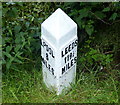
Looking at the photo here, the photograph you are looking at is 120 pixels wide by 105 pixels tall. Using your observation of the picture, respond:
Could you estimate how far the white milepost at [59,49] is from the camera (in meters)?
2.86

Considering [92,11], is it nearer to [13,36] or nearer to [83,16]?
[83,16]

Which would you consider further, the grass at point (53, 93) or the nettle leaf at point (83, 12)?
the nettle leaf at point (83, 12)

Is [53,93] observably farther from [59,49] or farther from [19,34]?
[19,34]

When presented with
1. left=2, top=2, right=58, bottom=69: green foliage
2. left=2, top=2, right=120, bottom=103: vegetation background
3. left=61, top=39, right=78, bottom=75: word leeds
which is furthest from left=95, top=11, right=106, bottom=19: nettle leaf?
left=61, top=39, right=78, bottom=75: word leeds

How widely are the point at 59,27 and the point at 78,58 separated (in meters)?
0.85

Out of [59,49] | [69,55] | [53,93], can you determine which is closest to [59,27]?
[59,49]

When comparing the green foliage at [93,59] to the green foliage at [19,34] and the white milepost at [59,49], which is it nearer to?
the white milepost at [59,49]

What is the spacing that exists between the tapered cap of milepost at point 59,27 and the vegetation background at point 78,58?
1.52 feet

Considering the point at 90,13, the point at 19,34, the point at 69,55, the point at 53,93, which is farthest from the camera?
the point at 90,13

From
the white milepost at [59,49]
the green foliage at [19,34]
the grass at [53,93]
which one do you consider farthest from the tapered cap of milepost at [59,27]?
the grass at [53,93]

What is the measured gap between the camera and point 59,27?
2854mm

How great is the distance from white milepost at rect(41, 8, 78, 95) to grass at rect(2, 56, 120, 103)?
0.35ft

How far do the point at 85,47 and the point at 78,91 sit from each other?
0.62m

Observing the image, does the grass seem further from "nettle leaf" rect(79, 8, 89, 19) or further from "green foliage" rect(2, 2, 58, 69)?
"nettle leaf" rect(79, 8, 89, 19)
